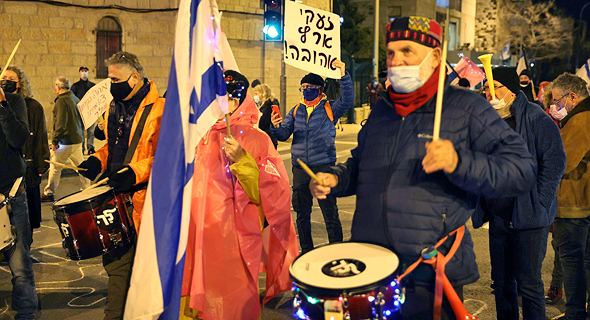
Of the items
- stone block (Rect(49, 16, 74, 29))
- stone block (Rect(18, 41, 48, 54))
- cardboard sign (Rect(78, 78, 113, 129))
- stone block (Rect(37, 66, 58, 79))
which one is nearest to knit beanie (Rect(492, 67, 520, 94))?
cardboard sign (Rect(78, 78, 113, 129))

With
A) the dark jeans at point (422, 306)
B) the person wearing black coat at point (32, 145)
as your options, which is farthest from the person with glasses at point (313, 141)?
the dark jeans at point (422, 306)

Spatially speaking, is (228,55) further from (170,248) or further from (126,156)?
(170,248)

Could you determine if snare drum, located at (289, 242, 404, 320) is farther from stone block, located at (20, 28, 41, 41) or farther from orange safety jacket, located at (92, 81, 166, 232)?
stone block, located at (20, 28, 41, 41)

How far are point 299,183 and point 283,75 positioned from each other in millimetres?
13997

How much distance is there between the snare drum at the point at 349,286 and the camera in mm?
2393

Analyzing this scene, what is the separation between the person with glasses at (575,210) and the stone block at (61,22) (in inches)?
548

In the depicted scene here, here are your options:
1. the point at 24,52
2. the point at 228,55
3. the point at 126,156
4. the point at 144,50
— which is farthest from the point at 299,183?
the point at 144,50

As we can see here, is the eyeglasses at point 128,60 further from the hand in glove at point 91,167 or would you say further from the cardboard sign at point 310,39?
the cardboard sign at point 310,39

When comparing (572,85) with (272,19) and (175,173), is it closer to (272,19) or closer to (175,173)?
(175,173)

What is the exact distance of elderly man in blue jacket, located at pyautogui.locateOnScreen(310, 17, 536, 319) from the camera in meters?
2.67

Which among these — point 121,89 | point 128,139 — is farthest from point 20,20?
point 128,139

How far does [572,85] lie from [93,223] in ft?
13.1

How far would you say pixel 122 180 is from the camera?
3967 millimetres

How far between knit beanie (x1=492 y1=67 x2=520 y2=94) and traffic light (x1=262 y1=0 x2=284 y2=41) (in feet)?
34.2
